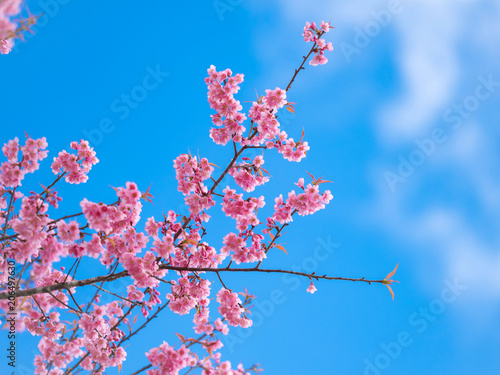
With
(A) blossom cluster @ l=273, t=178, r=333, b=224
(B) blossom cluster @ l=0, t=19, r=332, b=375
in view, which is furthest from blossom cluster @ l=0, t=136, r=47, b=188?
(A) blossom cluster @ l=273, t=178, r=333, b=224

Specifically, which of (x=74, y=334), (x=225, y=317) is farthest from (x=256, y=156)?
(x=74, y=334)

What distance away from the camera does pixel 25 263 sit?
12.7 feet

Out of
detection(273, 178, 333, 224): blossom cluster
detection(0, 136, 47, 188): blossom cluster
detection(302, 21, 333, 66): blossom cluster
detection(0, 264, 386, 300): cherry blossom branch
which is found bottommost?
detection(0, 264, 386, 300): cherry blossom branch

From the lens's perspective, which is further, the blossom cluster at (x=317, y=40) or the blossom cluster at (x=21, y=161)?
the blossom cluster at (x=317, y=40)

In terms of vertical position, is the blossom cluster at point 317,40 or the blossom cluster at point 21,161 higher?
the blossom cluster at point 317,40

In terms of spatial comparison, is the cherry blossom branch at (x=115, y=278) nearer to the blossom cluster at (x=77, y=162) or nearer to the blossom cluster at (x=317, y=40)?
the blossom cluster at (x=77, y=162)

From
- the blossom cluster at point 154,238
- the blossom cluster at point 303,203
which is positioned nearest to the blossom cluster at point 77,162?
the blossom cluster at point 154,238

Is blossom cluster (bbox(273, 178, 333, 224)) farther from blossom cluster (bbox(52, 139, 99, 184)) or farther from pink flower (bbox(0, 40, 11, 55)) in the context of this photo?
pink flower (bbox(0, 40, 11, 55))

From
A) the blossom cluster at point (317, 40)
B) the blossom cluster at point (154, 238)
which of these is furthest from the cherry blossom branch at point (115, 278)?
the blossom cluster at point (317, 40)

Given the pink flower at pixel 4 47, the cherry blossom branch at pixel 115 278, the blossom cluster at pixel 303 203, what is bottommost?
the cherry blossom branch at pixel 115 278

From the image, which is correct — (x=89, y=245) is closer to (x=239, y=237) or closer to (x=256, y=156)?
(x=239, y=237)

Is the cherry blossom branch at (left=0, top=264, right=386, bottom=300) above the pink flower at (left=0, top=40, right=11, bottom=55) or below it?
below

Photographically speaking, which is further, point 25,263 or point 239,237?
point 239,237

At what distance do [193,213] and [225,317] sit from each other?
1.21 metres
